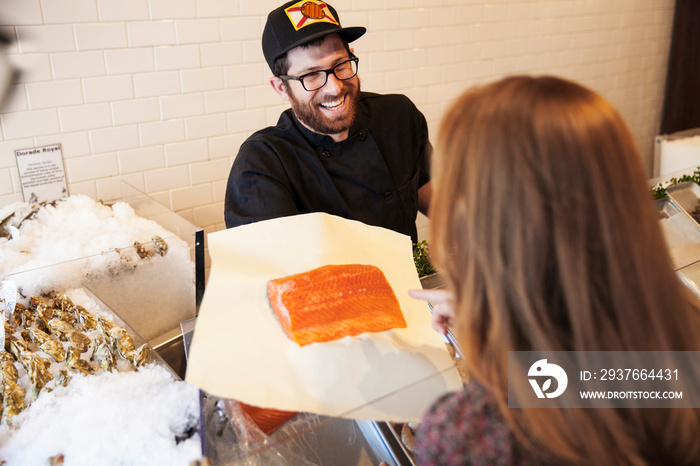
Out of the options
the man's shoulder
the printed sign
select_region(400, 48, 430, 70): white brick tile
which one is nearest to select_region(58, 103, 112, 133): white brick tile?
the printed sign

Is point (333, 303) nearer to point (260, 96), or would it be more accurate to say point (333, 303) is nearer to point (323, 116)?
point (323, 116)

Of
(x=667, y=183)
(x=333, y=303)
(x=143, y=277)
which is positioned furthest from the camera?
(x=667, y=183)

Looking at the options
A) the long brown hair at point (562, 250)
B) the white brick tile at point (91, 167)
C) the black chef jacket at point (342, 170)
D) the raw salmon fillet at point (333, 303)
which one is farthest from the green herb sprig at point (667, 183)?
the white brick tile at point (91, 167)

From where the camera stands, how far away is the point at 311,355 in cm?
120

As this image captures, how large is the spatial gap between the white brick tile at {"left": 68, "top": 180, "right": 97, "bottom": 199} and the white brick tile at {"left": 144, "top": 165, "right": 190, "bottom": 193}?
282 mm

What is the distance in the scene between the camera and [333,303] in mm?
1357

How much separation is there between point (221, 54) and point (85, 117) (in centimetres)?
82

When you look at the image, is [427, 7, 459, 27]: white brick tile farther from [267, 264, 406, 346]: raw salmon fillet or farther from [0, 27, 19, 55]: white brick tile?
[267, 264, 406, 346]: raw salmon fillet

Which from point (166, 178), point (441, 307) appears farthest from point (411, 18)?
point (441, 307)

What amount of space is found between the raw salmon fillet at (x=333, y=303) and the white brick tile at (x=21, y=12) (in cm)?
214

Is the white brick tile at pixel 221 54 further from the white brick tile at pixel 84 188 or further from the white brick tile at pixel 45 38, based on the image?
the white brick tile at pixel 84 188

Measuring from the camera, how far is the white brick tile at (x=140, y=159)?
303 centimetres

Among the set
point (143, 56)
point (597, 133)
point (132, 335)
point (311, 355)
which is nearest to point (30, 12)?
point (143, 56)

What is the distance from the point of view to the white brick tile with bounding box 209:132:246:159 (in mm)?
3293
